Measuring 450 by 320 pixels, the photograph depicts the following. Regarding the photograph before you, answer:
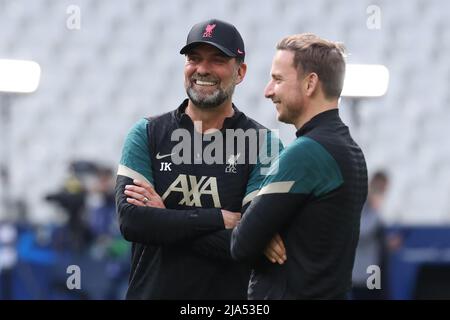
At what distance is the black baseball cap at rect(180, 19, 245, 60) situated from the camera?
12.3ft

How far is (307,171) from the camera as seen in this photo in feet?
10.4

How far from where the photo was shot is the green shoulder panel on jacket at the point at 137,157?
Result: 3.79 metres

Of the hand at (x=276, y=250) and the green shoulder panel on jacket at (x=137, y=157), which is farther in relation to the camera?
the green shoulder panel on jacket at (x=137, y=157)

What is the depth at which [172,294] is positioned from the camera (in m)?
3.73

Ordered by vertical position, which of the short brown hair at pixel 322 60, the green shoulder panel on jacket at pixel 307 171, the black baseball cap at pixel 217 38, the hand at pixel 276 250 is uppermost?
the black baseball cap at pixel 217 38

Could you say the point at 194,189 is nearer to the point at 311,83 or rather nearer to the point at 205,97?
the point at 205,97

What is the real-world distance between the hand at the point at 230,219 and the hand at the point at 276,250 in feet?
1.63

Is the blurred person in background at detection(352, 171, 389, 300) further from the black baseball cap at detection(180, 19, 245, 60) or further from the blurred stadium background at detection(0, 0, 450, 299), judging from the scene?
the black baseball cap at detection(180, 19, 245, 60)

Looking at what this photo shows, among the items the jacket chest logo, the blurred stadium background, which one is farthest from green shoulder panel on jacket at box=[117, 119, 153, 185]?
the blurred stadium background

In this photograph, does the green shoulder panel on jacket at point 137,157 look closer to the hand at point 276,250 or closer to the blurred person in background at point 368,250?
the hand at point 276,250

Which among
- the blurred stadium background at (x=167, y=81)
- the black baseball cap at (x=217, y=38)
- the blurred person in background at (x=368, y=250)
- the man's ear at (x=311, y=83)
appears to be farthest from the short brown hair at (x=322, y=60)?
the blurred stadium background at (x=167, y=81)

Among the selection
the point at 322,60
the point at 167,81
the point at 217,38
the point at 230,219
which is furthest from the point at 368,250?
the point at 322,60

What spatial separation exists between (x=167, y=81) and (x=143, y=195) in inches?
204

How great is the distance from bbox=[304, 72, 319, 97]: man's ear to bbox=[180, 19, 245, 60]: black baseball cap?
53cm
